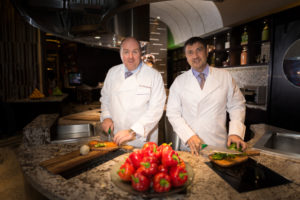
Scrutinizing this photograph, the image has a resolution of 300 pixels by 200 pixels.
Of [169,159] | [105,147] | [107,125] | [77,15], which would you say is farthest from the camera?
[77,15]

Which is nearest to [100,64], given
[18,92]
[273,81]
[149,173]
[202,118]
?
[18,92]

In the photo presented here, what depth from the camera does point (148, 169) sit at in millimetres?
837

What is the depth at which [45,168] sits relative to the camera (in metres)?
1.12

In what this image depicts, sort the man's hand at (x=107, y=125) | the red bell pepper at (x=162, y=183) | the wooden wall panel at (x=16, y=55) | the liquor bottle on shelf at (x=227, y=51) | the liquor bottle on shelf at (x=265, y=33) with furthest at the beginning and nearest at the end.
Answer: the wooden wall panel at (x=16, y=55), the liquor bottle on shelf at (x=227, y=51), the liquor bottle on shelf at (x=265, y=33), the man's hand at (x=107, y=125), the red bell pepper at (x=162, y=183)

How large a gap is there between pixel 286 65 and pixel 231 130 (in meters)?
2.12

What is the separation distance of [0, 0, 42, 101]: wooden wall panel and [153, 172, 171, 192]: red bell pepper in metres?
6.66

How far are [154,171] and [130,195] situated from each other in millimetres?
151

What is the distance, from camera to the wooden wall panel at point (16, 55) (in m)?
6.03

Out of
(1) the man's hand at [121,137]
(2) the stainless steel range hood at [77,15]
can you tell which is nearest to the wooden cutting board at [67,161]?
(1) the man's hand at [121,137]

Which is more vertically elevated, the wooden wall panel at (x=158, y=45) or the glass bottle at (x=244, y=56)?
the wooden wall panel at (x=158, y=45)

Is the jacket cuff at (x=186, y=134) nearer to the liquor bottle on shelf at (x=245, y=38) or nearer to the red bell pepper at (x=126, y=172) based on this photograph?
the red bell pepper at (x=126, y=172)

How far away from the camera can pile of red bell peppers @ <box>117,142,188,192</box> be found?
32.0 inches

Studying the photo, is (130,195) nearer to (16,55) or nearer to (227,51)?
(227,51)

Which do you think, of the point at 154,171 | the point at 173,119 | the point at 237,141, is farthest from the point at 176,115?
the point at 154,171
